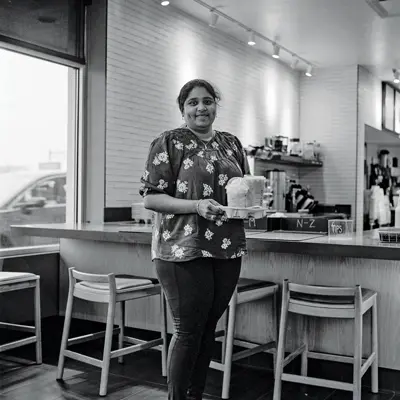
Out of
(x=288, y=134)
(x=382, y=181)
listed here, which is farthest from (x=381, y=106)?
(x=288, y=134)

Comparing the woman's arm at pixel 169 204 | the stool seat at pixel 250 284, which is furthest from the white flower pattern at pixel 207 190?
the stool seat at pixel 250 284

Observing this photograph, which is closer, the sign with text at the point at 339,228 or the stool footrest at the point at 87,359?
the stool footrest at the point at 87,359

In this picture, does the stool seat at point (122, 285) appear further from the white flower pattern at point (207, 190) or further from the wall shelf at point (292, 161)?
the wall shelf at point (292, 161)

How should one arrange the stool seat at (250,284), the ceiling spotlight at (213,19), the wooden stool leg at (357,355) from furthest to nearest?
the ceiling spotlight at (213,19)
the stool seat at (250,284)
the wooden stool leg at (357,355)

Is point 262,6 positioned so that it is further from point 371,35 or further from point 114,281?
point 114,281

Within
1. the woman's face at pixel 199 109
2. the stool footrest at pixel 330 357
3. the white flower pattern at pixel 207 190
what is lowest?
the stool footrest at pixel 330 357

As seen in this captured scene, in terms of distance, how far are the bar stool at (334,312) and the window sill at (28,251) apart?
2.18 meters

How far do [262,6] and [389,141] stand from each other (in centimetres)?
549

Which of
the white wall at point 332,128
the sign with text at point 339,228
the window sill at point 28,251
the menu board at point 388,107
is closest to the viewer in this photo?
the sign with text at point 339,228

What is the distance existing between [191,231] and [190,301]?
0.28 metres

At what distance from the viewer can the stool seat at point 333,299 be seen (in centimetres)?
306

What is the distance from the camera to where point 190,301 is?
238 centimetres

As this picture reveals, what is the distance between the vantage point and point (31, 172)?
4750 millimetres

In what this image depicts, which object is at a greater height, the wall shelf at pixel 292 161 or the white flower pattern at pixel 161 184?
the wall shelf at pixel 292 161
